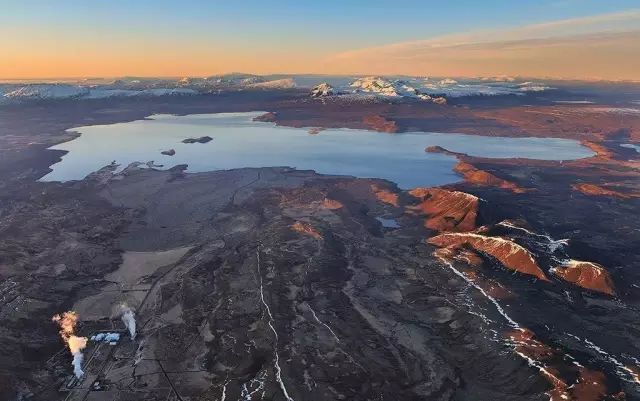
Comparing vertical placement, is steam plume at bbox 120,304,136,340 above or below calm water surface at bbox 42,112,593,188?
below

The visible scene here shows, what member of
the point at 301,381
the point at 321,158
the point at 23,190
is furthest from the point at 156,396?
the point at 321,158

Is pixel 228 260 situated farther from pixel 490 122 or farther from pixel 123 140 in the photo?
pixel 490 122

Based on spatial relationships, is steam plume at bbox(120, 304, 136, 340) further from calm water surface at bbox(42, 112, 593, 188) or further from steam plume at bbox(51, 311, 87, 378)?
calm water surface at bbox(42, 112, 593, 188)

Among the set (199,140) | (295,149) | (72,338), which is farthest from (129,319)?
(199,140)

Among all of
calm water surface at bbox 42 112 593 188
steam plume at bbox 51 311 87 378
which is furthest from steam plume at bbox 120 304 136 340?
calm water surface at bbox 42 112 593 188

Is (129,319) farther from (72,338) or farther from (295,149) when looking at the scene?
(295,149)

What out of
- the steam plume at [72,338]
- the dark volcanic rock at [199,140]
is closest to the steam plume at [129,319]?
the steam plume at [72,338]

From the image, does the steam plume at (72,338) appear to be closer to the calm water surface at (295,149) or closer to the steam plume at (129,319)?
the steam plume at (129,319)
